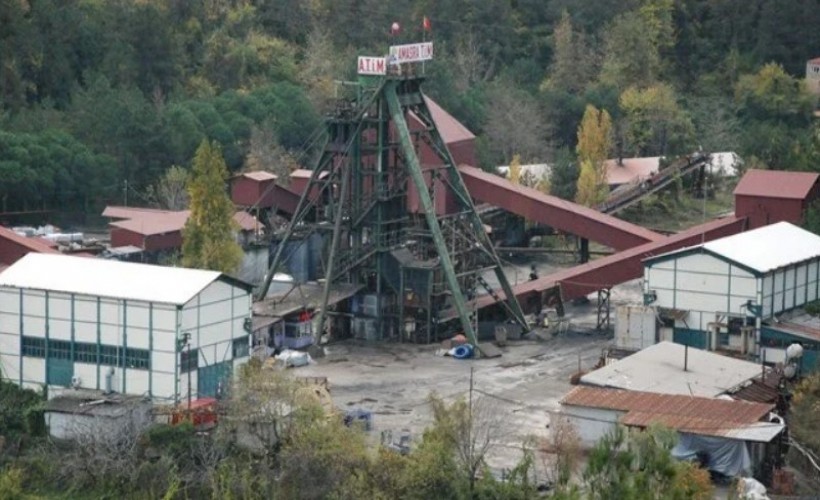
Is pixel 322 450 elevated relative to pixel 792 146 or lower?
lower

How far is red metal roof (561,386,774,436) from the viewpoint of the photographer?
37156 millimetres

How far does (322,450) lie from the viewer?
36031mm

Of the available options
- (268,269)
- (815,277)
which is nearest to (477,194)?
(268,269)

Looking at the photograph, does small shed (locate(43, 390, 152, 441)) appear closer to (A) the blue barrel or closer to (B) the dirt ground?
(B) the dirt ground

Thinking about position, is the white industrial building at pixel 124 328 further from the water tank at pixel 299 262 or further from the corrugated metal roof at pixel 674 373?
the water tank at pixel 299 262

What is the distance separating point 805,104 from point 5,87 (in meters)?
26.3

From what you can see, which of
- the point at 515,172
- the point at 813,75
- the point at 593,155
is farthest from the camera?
the point at 813,75

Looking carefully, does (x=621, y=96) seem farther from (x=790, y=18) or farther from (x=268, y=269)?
(x=268, y=269)

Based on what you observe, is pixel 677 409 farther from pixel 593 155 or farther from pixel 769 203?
pixel 593 155

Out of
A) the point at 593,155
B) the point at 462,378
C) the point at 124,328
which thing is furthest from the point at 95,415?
the point at 593,155

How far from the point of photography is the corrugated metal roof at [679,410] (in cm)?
3709

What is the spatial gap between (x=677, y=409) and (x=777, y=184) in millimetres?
14519

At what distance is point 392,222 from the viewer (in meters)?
48.2

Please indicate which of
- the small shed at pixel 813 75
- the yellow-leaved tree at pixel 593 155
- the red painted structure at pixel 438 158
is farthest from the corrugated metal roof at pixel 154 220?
the small shed at pixel 813 75
